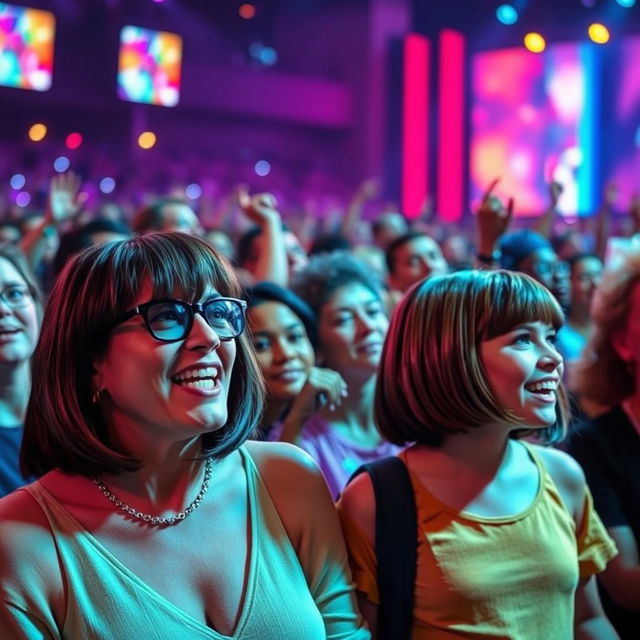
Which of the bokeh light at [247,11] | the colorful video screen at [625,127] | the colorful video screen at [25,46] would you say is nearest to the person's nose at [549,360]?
the colorful video screen at [625,127]

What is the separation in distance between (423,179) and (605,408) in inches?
489

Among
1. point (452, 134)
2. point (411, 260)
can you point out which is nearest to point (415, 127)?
point (452, 134)

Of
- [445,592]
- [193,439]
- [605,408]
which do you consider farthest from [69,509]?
[605,408]

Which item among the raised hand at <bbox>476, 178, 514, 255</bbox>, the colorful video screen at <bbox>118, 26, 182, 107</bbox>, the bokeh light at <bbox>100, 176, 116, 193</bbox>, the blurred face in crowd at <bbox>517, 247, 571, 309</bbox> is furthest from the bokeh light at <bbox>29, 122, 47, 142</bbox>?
the raised hand at <bbox>476, 178, 514, 255</bbox>

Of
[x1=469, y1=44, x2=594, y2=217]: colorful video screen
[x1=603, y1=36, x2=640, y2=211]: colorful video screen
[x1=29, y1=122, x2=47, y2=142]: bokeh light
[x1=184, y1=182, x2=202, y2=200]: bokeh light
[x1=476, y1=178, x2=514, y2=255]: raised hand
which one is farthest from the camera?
[x1=184, y1=182, x2=202, y2=200]: bokeh light

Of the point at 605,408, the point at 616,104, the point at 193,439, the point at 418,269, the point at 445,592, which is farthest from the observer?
the point at 616,104

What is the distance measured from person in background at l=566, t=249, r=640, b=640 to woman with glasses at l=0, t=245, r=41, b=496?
138 cm

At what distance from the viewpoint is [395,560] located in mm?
1591

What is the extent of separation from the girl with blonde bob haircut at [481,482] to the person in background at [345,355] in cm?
63

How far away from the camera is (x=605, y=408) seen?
2541mm

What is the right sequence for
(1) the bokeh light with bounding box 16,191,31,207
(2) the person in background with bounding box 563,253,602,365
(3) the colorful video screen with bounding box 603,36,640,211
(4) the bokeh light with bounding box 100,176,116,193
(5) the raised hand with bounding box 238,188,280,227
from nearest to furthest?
(5) the raised hand with bounding box 238,188,280,227
(2) the person in background with bounding box 563,253,602,365
(3) the colorful video screen with bounding box 603,36,640,211
(1) the bokeh light with bounding box 16,191,31,207
(4) the bokeh light with bounding box 100,176,116,193

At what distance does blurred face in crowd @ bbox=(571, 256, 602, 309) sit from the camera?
4539 millimetres

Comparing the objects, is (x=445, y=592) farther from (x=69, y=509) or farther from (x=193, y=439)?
(x=69, y=509)

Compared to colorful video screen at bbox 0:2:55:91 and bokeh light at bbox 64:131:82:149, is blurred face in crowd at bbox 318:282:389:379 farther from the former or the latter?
bokeh light at bbox 64:131:82:149
